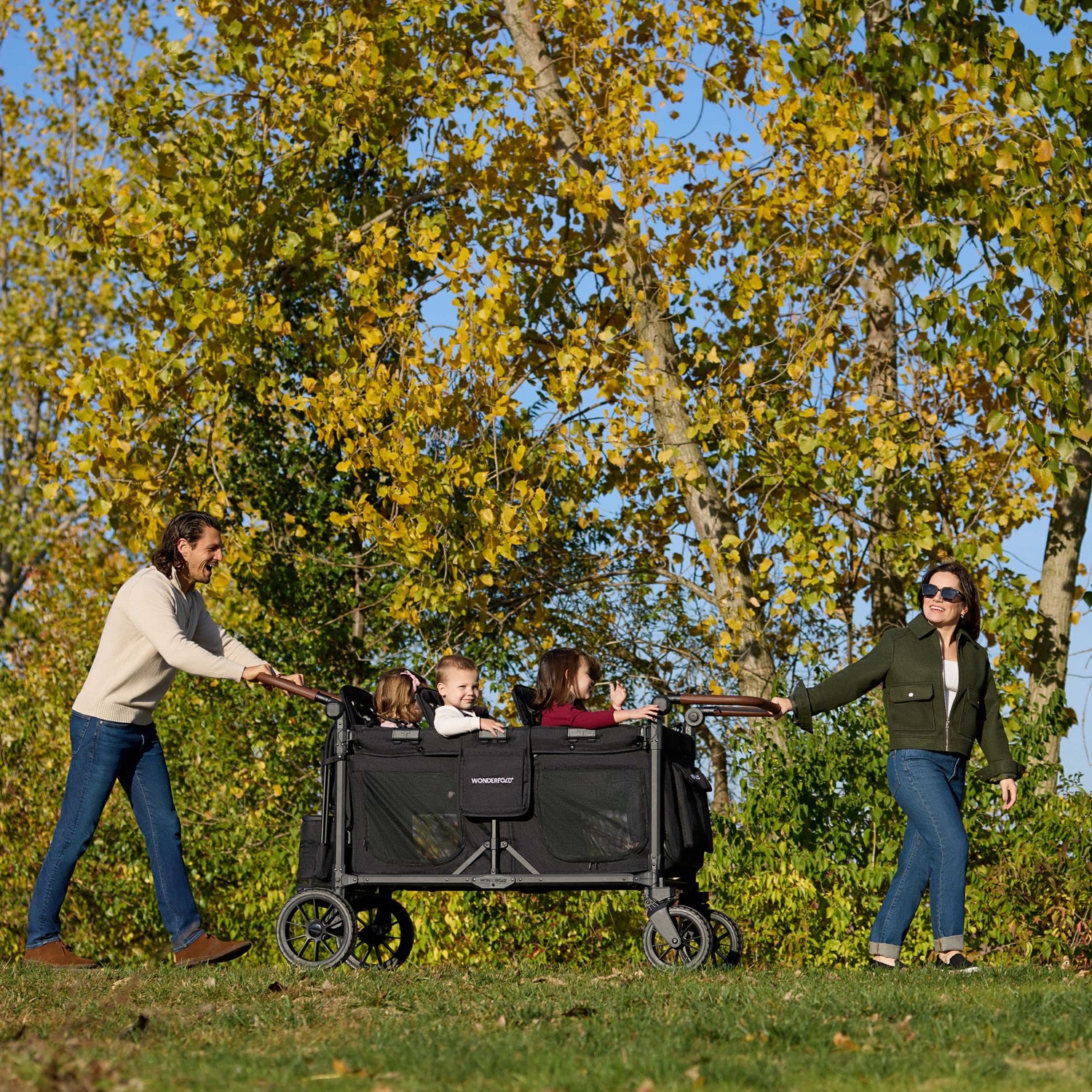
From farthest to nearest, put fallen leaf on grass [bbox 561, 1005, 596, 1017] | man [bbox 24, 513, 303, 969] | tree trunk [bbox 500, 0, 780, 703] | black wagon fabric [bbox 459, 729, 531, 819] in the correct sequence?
tree trunk [bbox 500, 0, 780, 703]
man [bbox 24, 513, 303, 969]
black wagon fabric [bbox 459, 729, 531, 819]
fallen leaf on grass [bbox 561, 1005, 596, 1017]

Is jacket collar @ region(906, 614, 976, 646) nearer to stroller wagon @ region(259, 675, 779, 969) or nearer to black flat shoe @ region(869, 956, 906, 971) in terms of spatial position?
stroller wagon @ region(259, 675, 779, 969)

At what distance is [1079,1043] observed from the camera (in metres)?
3.83

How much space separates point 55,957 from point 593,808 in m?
2.22

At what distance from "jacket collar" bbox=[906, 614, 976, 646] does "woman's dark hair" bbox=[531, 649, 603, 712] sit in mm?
1319

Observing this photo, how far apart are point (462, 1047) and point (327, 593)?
6745mm

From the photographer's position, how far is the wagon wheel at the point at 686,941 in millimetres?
5531

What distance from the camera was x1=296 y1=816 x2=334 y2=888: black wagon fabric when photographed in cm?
588

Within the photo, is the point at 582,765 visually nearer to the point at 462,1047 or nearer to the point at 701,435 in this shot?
the point at 462,1047

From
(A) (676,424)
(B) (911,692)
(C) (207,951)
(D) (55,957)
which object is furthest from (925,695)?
(D) (55,957)

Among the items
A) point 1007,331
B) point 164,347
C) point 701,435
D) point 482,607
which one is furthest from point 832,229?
point 164,347

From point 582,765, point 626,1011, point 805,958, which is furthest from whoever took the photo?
point 805,958

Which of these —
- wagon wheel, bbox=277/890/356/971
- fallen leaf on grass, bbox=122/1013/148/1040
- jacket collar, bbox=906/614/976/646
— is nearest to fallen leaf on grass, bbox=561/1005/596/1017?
fallen leaf on grass, bbox=122/1013/148/1040

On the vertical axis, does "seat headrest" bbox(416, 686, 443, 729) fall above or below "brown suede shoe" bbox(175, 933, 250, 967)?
above

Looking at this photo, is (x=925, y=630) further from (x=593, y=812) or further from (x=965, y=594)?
(x=593, y=812)
